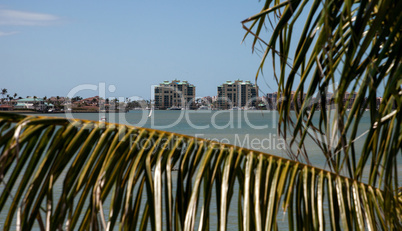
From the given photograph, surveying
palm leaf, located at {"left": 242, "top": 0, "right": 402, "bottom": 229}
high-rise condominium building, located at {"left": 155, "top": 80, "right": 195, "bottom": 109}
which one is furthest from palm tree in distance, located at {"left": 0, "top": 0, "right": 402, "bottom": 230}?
high-rise condominium building, located at {"left": 155, "top": 80, "right": 195, "bottom": 109}

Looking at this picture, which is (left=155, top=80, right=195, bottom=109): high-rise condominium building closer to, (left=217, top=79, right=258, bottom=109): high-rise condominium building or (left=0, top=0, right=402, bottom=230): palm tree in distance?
(left=217, top=79, right=258, bottom=109): high-rise condominium building

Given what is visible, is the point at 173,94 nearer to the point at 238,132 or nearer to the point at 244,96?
the point at 238,132

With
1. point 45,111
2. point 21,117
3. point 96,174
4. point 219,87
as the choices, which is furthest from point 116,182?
point 219,87

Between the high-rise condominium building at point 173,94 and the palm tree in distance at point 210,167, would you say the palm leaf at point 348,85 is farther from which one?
the high-rise condominium building at point 173,94

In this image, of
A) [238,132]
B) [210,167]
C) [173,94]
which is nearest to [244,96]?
[238,132]

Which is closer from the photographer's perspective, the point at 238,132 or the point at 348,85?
the point at 348,85

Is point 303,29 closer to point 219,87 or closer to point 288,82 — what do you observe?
point 288,82

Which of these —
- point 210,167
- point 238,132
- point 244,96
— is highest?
point 244,96

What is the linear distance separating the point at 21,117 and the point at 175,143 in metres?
0.56

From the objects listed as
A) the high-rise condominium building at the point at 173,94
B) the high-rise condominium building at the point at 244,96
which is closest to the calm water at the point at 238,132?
the high-rise condominium building at the point at 244,96

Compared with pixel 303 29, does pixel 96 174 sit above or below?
below

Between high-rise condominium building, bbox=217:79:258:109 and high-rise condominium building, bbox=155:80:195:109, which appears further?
high-rise condominium building, bbox=155:80:195:109

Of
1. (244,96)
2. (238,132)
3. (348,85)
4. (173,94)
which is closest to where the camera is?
(348,85)

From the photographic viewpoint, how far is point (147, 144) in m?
1.79
